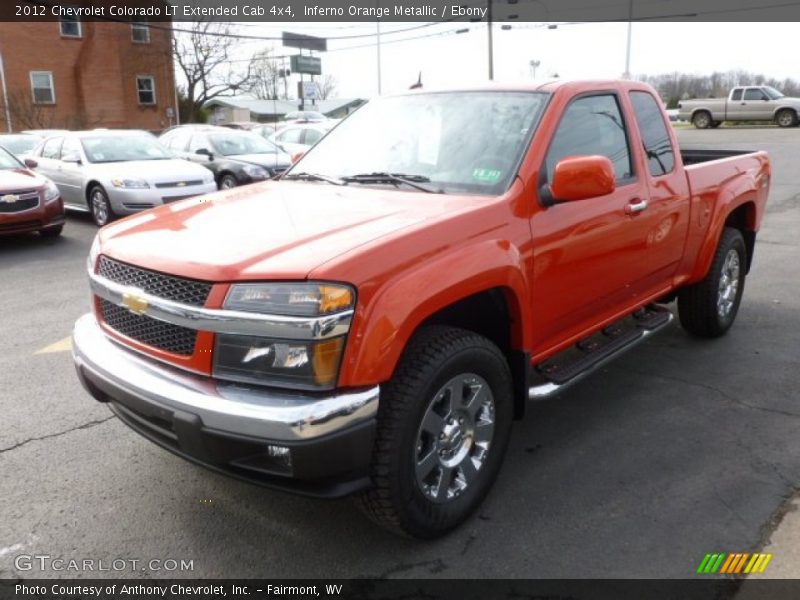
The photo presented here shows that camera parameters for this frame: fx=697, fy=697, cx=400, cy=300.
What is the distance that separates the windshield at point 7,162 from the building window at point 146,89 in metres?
29.5

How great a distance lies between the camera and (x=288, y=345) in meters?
2.46

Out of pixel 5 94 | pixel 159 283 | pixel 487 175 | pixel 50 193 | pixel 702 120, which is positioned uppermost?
pixel 5 94

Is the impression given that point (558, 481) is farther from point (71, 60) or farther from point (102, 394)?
point (71, 60)

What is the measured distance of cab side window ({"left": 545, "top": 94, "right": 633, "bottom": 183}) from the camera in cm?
360

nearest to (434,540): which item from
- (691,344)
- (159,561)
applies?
(159,561)

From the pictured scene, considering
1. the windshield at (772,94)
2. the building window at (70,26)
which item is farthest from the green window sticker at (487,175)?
the building window at (70,26)

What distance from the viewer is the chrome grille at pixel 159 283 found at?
2.61m

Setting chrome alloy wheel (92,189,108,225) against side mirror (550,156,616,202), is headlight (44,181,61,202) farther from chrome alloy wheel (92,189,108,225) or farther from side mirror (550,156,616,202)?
side mirror (550,156,616,202)

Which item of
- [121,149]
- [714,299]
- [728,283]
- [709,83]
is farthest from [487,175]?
[709,83]

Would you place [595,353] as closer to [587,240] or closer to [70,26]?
[587,240]

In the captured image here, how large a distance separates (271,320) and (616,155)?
98.2 inches

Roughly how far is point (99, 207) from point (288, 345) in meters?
9.82

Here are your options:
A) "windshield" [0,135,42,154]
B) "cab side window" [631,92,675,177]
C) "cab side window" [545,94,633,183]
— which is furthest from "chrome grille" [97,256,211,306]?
"windshield" [0,135,42,154]

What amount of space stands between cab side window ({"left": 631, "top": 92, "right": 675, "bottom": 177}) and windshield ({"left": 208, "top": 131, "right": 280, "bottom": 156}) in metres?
10.7
